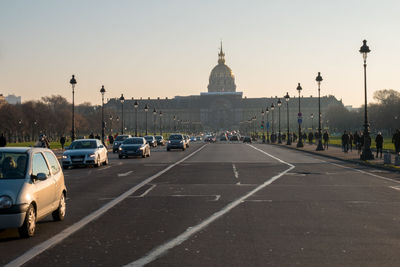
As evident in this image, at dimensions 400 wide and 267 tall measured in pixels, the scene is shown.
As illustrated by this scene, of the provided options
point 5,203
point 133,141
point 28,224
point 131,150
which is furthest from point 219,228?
point 133,141

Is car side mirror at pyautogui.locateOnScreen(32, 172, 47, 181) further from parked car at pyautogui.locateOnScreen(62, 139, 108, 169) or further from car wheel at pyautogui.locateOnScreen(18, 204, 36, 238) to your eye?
parked car at pyautogui.locateOnScreen(62, 139, 108, 169)

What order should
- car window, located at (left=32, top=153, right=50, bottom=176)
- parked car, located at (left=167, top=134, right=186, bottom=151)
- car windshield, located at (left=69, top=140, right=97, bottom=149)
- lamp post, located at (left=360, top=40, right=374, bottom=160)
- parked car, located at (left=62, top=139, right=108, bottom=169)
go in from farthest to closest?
parked car, located at (left=167, top=134, right=186, bottom=151) < lamp post, located at (left=360, top=40, right=374, bottom=160) < car windshield, located at (left=69, top=140, right=97, bottom=149) < parked car, located at (left=62, top=139, right=108, bottom=169) < car window, located at (left=32, top=153, right=50, bottom=176)

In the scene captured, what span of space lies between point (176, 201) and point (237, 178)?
7.67 metres

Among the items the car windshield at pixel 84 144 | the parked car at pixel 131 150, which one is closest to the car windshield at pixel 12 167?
the car windshield at pixel 84 144

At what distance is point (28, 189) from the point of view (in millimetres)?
9922

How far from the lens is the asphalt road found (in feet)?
27.7

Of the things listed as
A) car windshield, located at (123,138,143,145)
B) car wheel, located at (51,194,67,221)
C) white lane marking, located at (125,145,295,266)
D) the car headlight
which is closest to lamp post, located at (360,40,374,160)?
car windshield, located at (123,138,143,145)

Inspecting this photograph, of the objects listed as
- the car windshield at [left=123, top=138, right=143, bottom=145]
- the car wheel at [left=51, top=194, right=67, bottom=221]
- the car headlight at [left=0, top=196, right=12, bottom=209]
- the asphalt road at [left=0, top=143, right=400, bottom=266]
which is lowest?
the asphalt road at [left=0, top=143, right=400, bottom=266]

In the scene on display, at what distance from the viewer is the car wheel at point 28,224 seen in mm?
9814

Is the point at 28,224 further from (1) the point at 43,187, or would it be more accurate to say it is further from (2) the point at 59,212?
(2) the point at 59,212

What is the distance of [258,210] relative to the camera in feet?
44.1

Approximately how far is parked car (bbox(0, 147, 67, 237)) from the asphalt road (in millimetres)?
315

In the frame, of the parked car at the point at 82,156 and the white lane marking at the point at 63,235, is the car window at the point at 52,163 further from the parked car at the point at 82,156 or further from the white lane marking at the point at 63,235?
the parked car at the point at 82,156

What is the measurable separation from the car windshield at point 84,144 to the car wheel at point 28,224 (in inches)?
849
